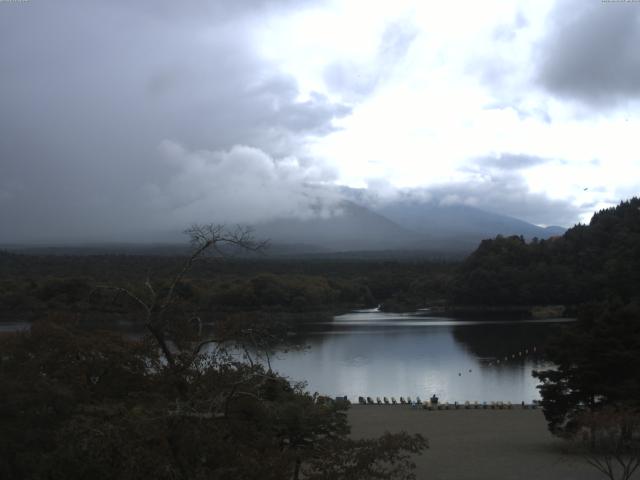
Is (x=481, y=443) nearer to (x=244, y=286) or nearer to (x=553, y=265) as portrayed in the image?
(x=244, y=286)

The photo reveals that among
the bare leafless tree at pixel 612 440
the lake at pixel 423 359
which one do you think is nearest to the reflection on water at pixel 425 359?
the lake at pixel 423 359

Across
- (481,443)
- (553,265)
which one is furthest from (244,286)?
(481,443)

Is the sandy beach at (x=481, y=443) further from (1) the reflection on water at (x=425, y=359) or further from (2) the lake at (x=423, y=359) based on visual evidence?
(1) the reflection on water at (x=425, y=359)

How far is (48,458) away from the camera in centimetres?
515

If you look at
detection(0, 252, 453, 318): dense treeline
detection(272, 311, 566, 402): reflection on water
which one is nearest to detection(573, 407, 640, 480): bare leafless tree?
detection(272, 311, 566, 402): reflection on water

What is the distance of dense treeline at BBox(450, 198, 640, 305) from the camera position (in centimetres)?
5147

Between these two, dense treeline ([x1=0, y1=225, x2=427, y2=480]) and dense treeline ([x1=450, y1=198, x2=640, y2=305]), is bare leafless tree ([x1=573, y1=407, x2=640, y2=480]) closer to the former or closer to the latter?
dense treeline ([x1=0, y1=225, x2=427, y2=480])

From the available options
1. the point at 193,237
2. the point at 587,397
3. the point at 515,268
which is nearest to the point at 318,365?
the point at 587,397

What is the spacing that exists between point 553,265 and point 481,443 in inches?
1714

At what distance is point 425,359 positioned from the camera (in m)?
30.3

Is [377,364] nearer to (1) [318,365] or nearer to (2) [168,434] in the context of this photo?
(1) [318,365]

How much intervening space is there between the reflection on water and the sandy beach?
452cm

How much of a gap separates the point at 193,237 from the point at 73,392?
2626mm

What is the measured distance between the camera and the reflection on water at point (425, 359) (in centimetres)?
2373
